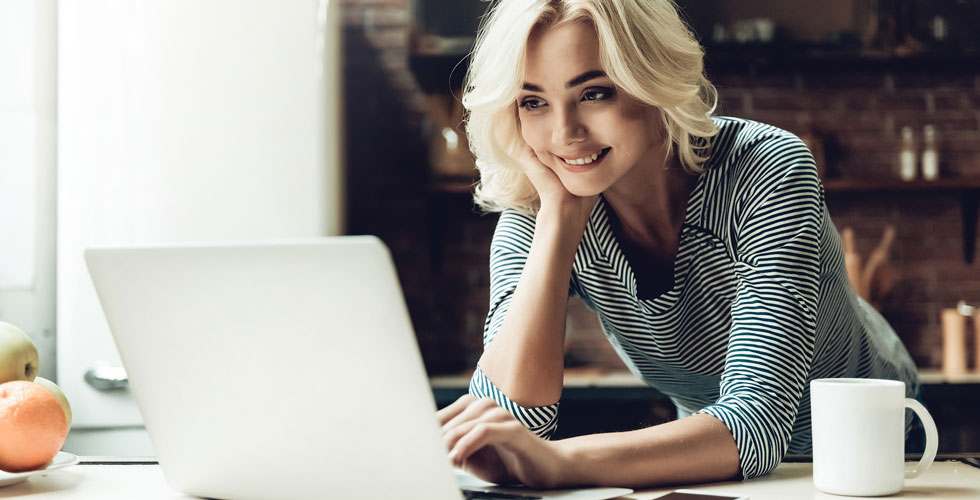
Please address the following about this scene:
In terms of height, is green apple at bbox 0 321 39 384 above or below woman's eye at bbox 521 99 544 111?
below

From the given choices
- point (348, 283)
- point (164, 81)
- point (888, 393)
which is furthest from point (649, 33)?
point (164, 81)

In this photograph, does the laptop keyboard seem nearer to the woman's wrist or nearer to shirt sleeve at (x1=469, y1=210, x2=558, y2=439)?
the woman's wrist

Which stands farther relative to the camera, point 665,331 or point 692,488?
point 665,331

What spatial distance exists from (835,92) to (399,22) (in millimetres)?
1522

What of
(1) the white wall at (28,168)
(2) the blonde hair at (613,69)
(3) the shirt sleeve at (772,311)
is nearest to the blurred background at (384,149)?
(1) the white wall at (28,168)

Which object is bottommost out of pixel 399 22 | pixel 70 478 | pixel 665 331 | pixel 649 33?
pixel 70 478

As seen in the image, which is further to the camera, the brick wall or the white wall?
the brick wall

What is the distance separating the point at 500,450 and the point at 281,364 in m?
0.24

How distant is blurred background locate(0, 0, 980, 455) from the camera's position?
6.41ft

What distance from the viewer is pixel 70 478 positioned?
903 mm

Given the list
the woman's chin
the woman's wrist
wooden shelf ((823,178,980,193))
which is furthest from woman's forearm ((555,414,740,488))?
wooden shelf ((823,178,980,193))

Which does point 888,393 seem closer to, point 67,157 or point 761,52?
point 67,157

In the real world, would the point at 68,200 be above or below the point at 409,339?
above

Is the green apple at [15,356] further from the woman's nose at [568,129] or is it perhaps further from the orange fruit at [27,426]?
the woman's nose at [568,129]
